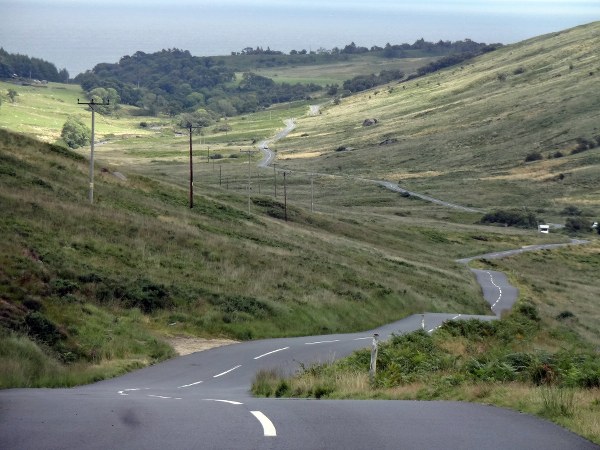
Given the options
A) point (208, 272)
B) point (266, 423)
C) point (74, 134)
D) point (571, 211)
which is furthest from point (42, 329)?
point (74, 134)

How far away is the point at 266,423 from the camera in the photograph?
10180 millimetres

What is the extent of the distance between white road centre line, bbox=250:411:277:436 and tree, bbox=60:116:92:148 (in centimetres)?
14839

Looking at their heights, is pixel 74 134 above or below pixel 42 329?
below

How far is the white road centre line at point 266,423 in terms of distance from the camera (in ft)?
31.5

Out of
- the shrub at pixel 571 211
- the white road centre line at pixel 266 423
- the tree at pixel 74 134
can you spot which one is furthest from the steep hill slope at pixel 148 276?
the tree at pixel 74 134

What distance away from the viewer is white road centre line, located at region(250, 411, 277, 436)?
9.59 m

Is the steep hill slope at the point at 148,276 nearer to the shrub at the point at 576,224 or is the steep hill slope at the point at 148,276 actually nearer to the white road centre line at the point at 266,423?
the white road centre line at the point at 266,423

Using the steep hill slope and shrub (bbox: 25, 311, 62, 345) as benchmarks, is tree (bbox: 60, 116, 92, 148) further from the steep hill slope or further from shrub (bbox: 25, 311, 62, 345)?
shrub (bbox: 25, 311, 62, 345)

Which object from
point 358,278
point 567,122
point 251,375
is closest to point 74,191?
point 358,278

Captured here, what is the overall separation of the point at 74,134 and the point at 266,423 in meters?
154

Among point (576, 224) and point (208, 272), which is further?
point (576, 224)

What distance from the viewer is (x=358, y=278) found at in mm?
45406

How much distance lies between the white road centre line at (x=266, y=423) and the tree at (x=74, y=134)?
148 metres

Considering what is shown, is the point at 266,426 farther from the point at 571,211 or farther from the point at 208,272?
the point at 571,211
